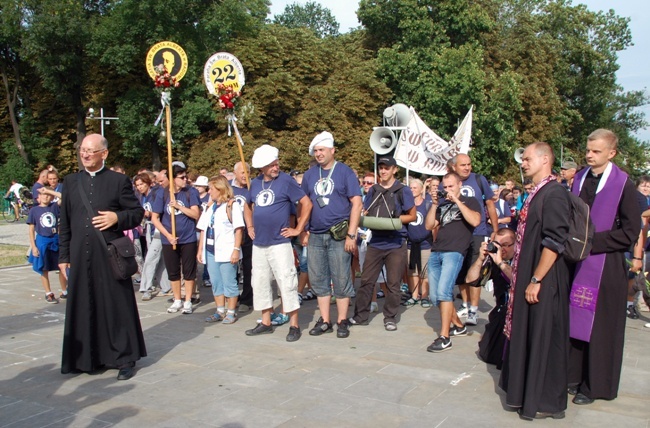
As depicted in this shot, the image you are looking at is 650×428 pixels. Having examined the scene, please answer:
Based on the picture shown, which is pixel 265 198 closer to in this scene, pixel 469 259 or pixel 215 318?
pixel 215 318

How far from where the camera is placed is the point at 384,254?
24.8 ft

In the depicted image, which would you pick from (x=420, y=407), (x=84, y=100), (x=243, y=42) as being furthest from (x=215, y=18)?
(x=420, y=407)

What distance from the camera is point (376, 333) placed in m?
7.28

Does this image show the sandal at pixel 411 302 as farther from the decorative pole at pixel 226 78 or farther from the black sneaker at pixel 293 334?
the decorative pole at pixel 226 78

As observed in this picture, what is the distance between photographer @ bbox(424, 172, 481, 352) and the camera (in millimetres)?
6438

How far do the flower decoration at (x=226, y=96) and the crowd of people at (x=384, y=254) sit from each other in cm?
84

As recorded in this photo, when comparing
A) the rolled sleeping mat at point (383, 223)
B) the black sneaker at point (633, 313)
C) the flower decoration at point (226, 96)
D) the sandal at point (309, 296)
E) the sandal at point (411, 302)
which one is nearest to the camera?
the rolled sleeping mat at point (383, 223)

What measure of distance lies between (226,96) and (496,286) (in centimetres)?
466

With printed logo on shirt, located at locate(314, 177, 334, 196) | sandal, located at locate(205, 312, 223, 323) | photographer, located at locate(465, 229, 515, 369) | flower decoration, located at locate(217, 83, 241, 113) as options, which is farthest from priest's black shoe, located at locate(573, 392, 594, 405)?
flower decoration, located at locate(217, 83, 241, 113)

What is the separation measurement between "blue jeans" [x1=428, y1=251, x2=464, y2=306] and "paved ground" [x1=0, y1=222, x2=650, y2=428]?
0.56 meters

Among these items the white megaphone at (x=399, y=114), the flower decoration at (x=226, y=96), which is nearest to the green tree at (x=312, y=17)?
the white megaphone at (x=399, y=114)

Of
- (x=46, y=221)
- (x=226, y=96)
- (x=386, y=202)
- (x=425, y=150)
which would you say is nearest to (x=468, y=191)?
(x=386, y=202)

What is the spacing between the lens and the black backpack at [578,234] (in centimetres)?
445

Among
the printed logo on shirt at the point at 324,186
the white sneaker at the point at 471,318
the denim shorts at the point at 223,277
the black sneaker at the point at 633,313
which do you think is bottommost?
the black sneaker at the point at 633,313
